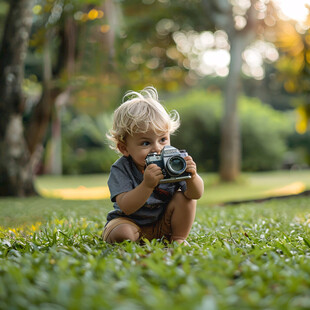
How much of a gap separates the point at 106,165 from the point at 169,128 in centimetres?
1528

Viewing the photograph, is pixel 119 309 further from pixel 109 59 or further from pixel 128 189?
pixel 109 59

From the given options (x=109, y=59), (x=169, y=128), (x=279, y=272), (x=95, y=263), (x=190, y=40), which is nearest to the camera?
(x=279, y=272)

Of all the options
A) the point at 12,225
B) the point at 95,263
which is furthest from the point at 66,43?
the point at 95,263

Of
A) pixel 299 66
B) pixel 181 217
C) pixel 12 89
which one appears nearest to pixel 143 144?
pixel 181 217

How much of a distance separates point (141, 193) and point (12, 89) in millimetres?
5127

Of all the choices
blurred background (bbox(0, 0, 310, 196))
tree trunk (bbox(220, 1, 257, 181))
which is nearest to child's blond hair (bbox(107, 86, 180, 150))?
blurred background (bbox(0, 0, 310, 196))

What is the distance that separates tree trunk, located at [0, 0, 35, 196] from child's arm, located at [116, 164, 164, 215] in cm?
488

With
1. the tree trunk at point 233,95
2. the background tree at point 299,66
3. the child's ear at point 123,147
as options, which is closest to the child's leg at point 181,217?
the child's ear at point 123,147

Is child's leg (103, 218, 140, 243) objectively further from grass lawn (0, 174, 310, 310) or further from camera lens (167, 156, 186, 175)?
camera lens (167, 156, 186, 175)

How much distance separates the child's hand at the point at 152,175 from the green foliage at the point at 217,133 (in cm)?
1286

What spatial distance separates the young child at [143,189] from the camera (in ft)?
9.11

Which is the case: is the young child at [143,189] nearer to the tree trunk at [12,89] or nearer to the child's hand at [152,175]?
the child's hand at [152,175]

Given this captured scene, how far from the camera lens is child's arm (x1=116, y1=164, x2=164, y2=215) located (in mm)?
2658

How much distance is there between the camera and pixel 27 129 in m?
8.72
